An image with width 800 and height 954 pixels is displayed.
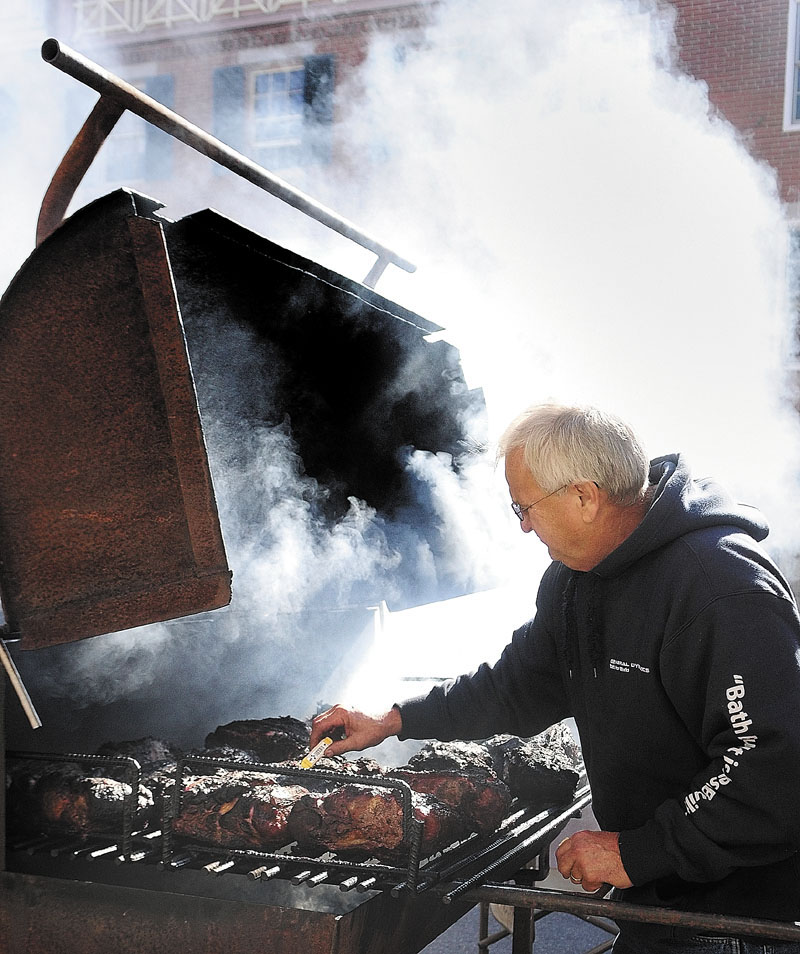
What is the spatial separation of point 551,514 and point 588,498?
4.5 inches

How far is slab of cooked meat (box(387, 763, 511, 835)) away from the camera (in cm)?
280

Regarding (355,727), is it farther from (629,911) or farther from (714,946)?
(714,946)

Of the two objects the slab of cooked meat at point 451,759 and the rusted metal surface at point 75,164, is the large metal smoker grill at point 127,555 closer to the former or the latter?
the rusted metal surface at point 75,164

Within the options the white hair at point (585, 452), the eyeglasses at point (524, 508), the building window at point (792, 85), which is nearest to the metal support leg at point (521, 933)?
the eyeglasses at point (524, 508)

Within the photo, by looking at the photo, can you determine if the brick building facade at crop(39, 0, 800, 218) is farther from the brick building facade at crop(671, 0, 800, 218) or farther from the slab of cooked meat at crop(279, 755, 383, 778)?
the slab of cooked meat at crop(279, 755, 383, 778)

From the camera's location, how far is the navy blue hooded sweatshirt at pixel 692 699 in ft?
7.00

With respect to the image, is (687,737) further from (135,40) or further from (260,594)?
(135,40)

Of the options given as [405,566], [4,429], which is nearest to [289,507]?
[405,566]

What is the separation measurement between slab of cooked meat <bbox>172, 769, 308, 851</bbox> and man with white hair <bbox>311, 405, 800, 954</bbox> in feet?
2.46

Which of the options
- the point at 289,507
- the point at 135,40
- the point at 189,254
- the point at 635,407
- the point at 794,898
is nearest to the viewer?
the point at 794,898

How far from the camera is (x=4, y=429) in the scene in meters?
2.35

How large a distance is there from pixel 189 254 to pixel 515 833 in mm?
1934

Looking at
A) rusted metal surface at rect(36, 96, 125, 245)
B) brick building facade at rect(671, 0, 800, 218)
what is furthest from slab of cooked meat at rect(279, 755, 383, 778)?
brick building facade at rect(671, 0, 800, 218)

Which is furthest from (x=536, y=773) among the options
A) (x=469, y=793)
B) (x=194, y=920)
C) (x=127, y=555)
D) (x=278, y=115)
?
(x=278, y=115)
